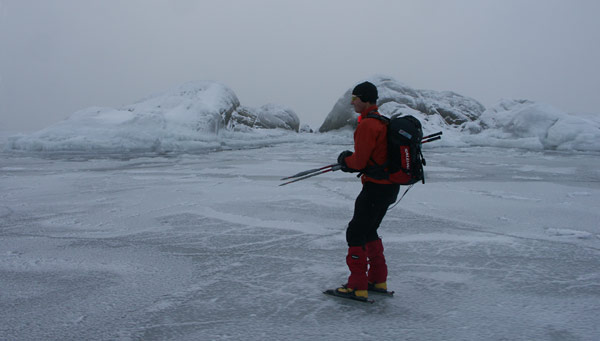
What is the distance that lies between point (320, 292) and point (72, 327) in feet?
4.97

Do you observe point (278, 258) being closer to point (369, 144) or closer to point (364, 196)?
point (364, 196)

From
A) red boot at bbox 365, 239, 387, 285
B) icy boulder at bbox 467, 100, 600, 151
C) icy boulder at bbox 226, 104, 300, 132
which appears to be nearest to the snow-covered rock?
icy boulder at bbox 226, 104, 300, 132

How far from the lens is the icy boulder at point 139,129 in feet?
59.2

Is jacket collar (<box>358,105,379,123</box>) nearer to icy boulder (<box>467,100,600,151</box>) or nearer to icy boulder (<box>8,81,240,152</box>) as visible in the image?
icy boulder (<box>8,81,240,152</box>)

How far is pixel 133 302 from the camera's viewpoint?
9.26 ft

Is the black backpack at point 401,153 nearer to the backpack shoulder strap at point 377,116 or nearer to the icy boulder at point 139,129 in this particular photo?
the backpack shoulder strap at point 377,116

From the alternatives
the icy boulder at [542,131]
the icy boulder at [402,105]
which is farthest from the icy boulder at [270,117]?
the icy boulder at [542,131]

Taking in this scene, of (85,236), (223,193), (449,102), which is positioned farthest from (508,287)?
(449,102)

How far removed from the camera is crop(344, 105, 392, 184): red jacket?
2699mm

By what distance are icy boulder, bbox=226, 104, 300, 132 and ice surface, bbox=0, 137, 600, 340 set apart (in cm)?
2351

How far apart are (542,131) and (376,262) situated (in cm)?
2186

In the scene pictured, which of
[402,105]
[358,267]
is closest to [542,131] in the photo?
[402,105]

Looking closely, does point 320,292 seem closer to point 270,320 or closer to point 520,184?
point 270,320

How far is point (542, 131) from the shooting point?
21.6 meters
